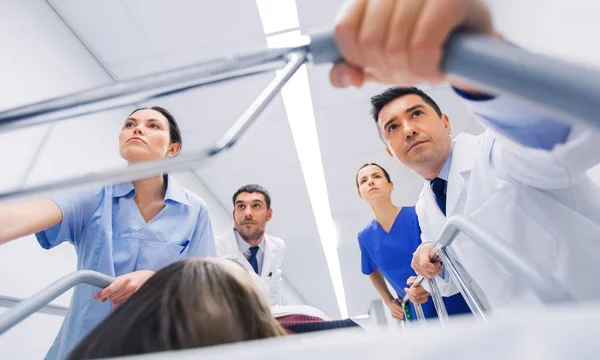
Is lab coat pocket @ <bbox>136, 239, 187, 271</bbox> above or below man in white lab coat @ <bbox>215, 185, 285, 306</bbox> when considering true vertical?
below

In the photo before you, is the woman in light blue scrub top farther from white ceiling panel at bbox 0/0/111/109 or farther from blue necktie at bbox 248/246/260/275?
blue necktie at bbox 248/246/260/275

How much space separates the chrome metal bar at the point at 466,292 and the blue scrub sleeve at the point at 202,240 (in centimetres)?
69

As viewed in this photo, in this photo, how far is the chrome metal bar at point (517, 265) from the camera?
46 centimetres

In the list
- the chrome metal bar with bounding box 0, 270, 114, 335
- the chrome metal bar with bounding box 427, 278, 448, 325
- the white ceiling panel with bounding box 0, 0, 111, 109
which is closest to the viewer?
the chrome metal bar with bounding box 0, 270, 114, 335

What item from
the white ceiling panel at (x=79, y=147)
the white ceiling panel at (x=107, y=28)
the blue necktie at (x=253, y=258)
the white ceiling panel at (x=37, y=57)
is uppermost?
the white ceiling panel at (x=107, y=28)

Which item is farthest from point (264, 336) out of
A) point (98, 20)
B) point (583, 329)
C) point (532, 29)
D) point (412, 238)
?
point (98, 20)

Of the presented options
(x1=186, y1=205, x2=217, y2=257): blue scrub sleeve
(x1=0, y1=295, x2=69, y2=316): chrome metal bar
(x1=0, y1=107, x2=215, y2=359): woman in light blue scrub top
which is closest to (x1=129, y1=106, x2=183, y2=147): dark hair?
(x1=0, y1=107, x2=215, y2=359): woman in light blue scrub top

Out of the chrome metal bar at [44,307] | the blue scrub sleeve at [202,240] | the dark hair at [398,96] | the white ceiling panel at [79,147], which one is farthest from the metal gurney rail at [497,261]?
the white ceiling panel at [79,147]

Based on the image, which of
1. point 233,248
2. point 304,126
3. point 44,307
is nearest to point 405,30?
point 44,307

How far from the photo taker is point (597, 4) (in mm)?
1172

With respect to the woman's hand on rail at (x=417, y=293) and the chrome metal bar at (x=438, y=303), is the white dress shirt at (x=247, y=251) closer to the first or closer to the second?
the woman's hand on rail at (x=417, y=293)

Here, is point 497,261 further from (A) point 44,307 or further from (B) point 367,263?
(B) point 367,263

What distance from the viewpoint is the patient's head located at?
0.38 meters

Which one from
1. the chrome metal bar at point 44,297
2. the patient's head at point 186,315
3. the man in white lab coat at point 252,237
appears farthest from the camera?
the man in white lab coat at point 252,237
